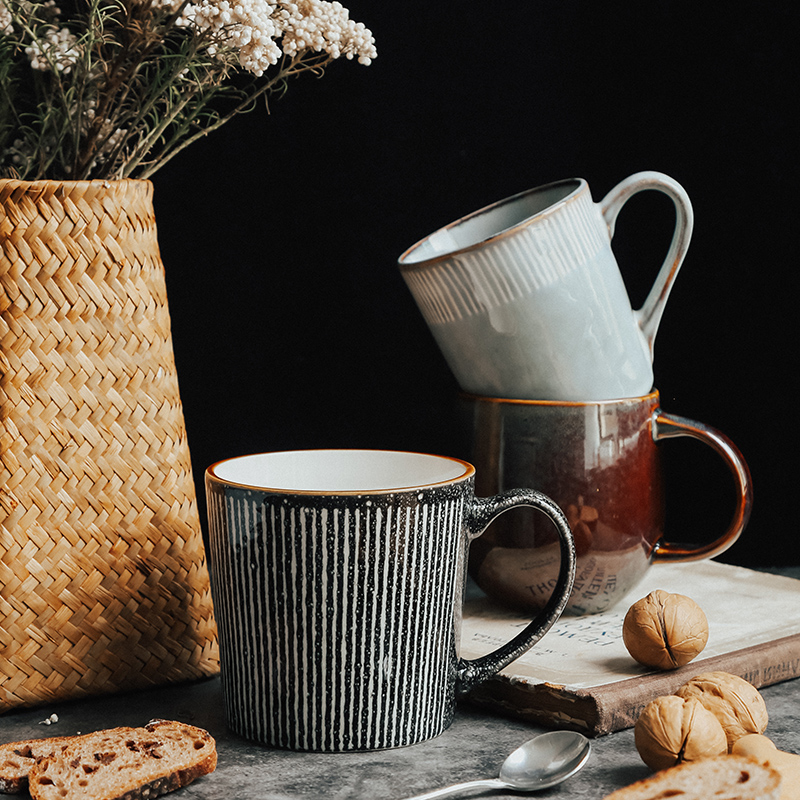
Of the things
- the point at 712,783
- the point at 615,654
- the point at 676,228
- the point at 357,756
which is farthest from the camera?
the point at 676,228

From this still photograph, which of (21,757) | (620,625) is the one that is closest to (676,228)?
(620,625)

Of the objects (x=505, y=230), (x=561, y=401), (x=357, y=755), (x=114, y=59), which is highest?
(x=114, y=59)

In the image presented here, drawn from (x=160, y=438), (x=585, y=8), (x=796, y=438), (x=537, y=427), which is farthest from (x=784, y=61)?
(x=160, y=438)

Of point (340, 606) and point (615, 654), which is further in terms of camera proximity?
point (615, 654)

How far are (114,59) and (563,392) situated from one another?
0.44 metres

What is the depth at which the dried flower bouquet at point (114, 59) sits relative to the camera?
→ 2.42 ft

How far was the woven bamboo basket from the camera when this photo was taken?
77cm

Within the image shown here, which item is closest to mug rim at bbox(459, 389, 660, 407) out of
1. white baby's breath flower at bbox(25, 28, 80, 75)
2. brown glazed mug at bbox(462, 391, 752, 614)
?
brown glazed mug at bbox(462, 391, 752, 614)

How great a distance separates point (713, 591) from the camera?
0.97 meters

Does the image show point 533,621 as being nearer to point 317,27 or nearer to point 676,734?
point 676,734

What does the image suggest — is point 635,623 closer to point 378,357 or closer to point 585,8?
point 378,357

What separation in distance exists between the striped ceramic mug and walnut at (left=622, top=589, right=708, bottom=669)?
137 mm

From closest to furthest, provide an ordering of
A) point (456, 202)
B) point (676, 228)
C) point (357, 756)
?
point (357, 756) → point (676, 228) → point (456, 202)

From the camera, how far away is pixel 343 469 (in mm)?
847
